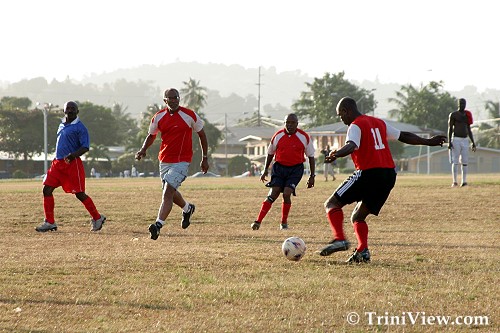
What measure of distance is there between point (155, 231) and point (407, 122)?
351 feet

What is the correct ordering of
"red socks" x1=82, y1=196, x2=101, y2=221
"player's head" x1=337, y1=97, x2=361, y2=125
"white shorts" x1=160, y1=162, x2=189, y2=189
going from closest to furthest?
"player's head" x1=337, y1=97, x2=361, y2=125
"white shorts" x1=160, y1=162, x2=189, y2=189
"red socks" x1=82, y1=196, x2=101, y2=221

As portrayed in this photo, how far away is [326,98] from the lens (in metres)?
125

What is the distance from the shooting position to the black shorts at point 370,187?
1125 centimetres

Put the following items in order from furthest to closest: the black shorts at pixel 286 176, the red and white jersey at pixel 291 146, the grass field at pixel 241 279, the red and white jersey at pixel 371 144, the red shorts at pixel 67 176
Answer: the black shorts at pixel 286 176
the red and white jersey at pixel 291 146
the red shorts at pixel 67 176
the red and white jersey at pixel 371 144
the grass field at pixel 241 279

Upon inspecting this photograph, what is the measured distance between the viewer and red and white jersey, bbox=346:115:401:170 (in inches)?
435

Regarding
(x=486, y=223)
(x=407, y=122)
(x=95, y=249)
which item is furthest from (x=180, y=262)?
(x=407, y=122)

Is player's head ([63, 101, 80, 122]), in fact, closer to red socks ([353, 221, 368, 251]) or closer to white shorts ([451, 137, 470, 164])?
red socks ([353, 221, 368, 251])

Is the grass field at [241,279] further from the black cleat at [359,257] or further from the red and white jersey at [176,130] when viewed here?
the red and white jersey at [176,130]

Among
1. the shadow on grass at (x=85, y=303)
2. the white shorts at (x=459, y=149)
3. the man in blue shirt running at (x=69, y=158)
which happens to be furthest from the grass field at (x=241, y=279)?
the white shorts at (x=459, y=149)

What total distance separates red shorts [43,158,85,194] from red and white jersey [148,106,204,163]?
6.89 feet

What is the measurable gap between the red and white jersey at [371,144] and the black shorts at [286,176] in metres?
5.14

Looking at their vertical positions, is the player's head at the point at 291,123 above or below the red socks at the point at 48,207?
above

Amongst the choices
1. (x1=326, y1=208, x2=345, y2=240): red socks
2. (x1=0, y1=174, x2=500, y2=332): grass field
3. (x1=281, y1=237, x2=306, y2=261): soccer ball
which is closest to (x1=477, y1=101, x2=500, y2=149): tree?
(x1=0, y1=174, x2=500, y2=332): grass field

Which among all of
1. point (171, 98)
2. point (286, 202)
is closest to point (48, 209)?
point (171, 98)
